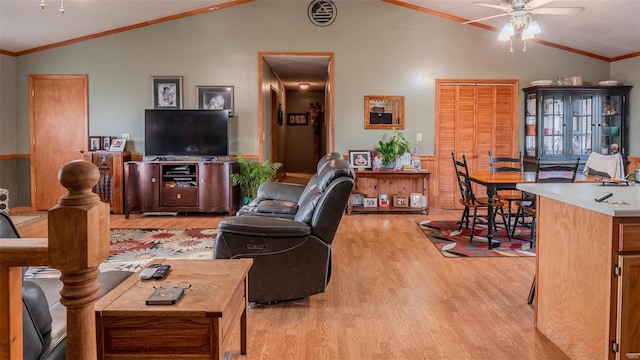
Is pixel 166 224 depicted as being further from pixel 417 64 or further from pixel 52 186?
pixel 417 64

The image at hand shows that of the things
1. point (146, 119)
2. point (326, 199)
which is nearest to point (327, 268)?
point (326, 199)

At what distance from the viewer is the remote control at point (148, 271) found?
6.13ft

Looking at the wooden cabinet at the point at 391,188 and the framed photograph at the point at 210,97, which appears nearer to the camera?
the wooden cabinet at the point at 391,188

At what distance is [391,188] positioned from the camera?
729 cm

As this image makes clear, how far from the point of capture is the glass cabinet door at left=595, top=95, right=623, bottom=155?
7.06 m

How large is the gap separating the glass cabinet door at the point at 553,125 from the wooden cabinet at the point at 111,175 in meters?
6.25

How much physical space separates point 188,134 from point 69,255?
6259mm

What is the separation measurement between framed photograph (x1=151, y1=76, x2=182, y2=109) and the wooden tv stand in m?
1.06

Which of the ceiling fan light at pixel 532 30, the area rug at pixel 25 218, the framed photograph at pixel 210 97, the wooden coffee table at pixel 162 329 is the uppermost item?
the ceiling fan light at pixel 532 30

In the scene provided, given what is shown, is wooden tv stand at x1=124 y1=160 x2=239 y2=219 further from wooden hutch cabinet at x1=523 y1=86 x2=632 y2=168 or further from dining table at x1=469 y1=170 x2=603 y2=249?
wooden hutch cabinet at x1=523 y1=86 x2=632 y2=168

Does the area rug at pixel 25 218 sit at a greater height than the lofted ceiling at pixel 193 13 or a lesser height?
lesser

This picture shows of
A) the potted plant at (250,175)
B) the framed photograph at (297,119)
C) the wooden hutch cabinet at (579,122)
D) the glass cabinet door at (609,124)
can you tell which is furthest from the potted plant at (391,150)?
the framed photograph at (297,119)

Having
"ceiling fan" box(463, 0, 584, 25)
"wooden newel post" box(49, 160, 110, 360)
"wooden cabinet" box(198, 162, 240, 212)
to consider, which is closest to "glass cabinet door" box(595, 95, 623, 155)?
"ceiling fan" box(463, 0, 584, 25)

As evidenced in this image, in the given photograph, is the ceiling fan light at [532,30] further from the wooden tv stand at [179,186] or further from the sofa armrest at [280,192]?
the wooden tv stand at [179,186]
